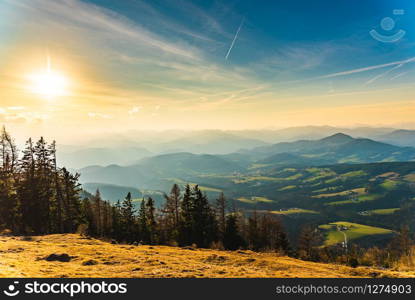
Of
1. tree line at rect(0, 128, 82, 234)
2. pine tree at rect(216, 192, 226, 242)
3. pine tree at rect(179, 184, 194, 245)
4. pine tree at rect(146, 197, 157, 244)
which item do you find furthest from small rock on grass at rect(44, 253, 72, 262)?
pine tree at rect(216, 192, 226, 242)

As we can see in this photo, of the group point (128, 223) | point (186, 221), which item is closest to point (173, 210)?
point (186, 221)

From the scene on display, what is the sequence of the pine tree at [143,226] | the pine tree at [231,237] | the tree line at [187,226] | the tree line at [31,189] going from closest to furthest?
the tree line at [31,189], the pine tree at [231,237], the tree line at [187,226], the pine tree at [143,226]

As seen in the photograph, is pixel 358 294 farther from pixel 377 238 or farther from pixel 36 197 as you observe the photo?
pixel 377 238

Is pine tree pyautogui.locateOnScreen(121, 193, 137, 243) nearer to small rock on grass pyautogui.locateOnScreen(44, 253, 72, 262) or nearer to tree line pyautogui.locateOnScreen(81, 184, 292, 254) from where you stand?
tree line pyautogui.locateOnScreen(81, 184, 292, 254)

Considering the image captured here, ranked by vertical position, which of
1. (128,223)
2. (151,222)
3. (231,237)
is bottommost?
(231,237)

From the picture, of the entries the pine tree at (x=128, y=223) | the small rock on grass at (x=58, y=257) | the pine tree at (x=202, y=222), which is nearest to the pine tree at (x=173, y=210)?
the pine tree at (x=202, y=222)

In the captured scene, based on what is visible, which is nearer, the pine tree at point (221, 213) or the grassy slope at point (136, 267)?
the grassy slope at point (136, 267)

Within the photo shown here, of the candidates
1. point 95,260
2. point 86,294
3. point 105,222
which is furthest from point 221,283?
point 105,222

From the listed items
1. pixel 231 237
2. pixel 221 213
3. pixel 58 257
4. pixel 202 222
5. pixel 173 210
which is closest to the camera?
pixel 58 257

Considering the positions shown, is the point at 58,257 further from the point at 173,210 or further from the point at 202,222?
the point at 173,210

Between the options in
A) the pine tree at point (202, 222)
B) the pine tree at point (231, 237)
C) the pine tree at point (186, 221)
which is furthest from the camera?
the pine tree at point (186, 221)

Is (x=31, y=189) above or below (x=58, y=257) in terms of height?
above

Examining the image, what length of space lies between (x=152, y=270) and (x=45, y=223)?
3793 cm

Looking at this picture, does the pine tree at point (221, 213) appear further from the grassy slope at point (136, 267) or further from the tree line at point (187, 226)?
the grassy slope at point (136, 267)
